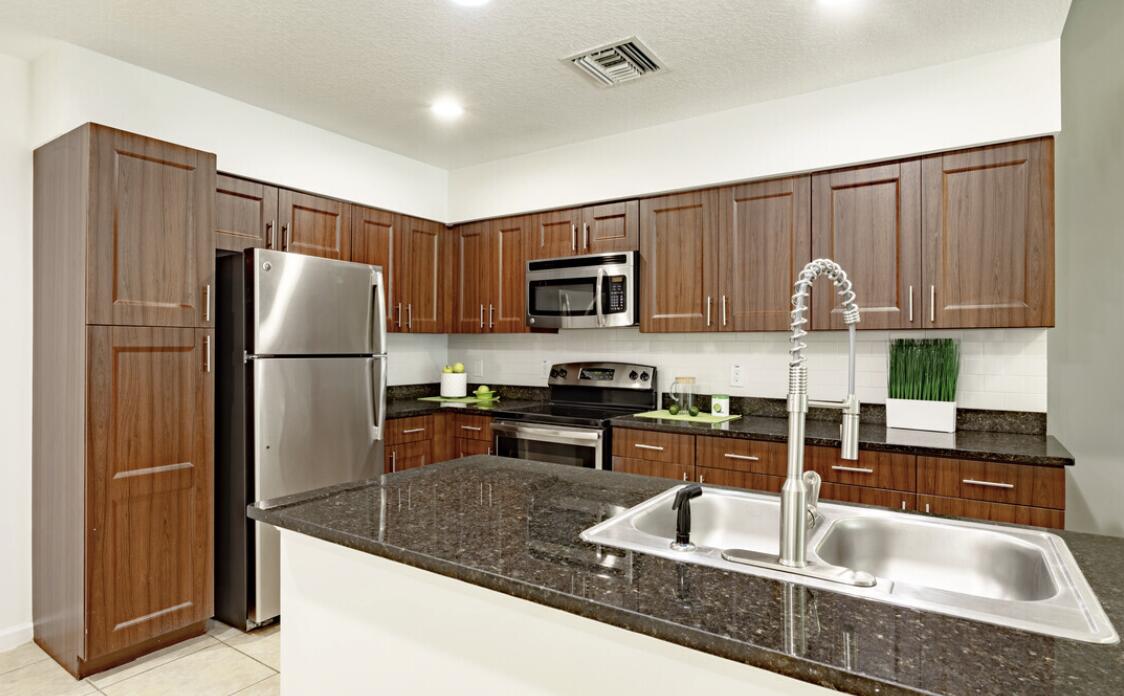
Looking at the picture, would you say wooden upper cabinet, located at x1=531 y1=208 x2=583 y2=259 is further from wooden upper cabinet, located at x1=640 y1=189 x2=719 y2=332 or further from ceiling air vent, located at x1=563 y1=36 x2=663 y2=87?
ceiling air vent, located at x1=563 y1=36 x2=663 y2=87

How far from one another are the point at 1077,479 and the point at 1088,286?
1.07 m

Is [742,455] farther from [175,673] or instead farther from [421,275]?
[175,673]

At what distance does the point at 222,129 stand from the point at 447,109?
114cm

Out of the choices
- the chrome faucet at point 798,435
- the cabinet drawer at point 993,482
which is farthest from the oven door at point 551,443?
the chrome faucet at point 798,435

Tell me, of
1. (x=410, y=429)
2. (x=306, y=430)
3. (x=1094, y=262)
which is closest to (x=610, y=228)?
(x=410, y=429)

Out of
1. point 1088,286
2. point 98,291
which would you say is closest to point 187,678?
point 98,291

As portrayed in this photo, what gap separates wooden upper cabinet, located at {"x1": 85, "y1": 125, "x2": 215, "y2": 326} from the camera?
2576 millimetres

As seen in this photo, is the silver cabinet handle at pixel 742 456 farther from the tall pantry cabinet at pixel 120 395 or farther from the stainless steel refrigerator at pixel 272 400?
the tall pantry cabinet at pixel 120 395

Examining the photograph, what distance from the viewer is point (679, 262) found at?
361cm

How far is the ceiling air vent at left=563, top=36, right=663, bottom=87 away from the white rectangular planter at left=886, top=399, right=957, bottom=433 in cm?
193

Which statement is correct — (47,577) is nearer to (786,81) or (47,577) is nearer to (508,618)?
(508,618)

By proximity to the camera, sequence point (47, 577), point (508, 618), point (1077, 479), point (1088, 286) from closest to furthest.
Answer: point (508, 618), point (1088, 286), point (1077, 479), point (47, 577)

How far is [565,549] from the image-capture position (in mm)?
1229

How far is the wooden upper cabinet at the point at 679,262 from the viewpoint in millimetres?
3516
